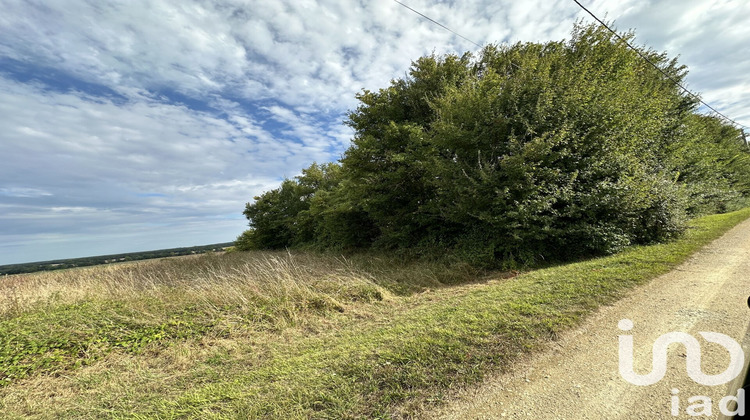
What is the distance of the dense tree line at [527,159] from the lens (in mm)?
8242

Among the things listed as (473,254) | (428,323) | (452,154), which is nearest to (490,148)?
(452,154)

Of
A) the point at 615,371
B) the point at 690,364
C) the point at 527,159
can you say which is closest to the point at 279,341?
the point at 615,371

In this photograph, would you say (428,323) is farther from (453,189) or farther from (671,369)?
(453,189)

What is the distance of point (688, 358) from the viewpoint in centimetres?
278

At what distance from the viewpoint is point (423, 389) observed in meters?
2.71

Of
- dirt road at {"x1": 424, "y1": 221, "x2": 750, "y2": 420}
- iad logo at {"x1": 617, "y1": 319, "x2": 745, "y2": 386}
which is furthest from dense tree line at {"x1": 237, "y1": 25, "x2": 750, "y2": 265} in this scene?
iad logo at {"x1": 617, "y1": 319, "x2": 745, "y2": 386}

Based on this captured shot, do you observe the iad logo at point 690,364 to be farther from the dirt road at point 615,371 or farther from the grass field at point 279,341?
the grass field at point 279,341

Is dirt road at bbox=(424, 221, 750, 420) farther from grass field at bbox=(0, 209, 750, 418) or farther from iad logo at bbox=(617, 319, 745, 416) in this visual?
grass field at bbox=(0, 209, 750, 418)

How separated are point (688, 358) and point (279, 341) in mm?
5109

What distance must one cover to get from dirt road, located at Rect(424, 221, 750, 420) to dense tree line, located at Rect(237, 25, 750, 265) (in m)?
4.09

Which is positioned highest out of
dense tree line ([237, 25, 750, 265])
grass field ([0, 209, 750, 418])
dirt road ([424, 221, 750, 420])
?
dense tree line ([237, 25, 750, 265])

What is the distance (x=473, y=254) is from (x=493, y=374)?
6.85 metres

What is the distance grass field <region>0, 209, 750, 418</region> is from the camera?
287 cm

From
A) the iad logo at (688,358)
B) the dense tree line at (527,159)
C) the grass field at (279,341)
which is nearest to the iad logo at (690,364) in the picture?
the iad logo at (688,358)
